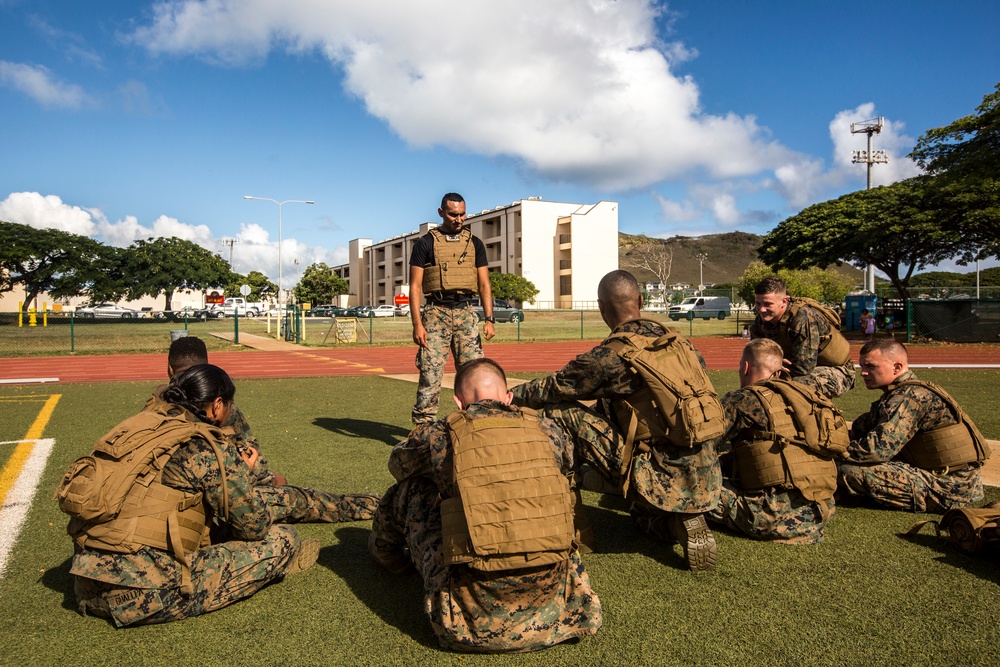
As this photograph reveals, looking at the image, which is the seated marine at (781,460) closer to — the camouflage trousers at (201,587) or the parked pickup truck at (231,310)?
the camouflage trousers at (201,587)

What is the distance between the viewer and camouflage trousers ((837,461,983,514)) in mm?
4039

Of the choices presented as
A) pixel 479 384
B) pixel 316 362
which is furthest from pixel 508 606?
pixel 316 362

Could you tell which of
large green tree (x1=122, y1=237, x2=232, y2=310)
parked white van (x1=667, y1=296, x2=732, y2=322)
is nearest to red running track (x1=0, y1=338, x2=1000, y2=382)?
parked white van (x1=667, y1=296, x2=732, y2=322)

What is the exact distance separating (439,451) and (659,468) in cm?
113

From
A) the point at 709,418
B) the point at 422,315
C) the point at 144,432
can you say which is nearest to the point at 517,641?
the point at 709,418

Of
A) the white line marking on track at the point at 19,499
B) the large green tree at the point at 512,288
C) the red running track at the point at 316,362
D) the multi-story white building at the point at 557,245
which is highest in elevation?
the multi-story white building at the point at 557,245

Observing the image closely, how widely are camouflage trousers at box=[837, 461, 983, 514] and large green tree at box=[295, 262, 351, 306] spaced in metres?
98.4

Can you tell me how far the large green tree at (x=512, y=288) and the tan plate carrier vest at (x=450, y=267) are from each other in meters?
65.3

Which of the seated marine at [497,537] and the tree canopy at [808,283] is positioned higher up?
the tree canopy at [808,283]

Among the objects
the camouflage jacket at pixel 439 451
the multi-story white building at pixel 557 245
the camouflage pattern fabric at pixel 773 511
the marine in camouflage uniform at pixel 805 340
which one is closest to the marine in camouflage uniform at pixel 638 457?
the camouflage jacket at pixel 439 451

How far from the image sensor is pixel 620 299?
3520mm

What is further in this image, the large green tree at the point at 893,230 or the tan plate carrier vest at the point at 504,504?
the large green tree at the point at 893,230

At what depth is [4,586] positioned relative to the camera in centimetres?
316

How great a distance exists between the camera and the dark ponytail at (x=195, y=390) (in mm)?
2850
